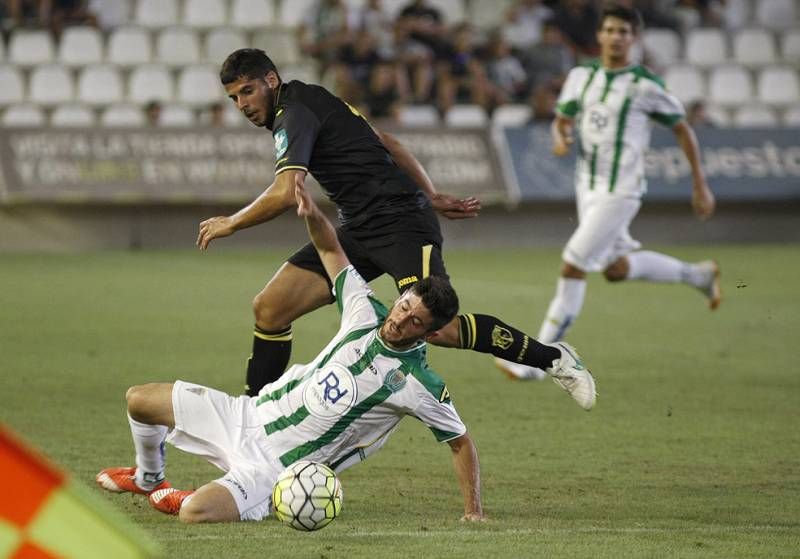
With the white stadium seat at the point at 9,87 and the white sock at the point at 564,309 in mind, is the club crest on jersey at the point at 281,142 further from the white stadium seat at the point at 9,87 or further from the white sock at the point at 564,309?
the white stadium seat at the point at 9,87

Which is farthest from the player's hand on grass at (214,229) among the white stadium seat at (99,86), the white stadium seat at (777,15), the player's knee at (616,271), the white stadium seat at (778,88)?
the white stadium seat at (777,15)

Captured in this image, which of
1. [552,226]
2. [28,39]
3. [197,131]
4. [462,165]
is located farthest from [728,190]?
[28,39]

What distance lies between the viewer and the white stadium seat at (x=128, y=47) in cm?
1995

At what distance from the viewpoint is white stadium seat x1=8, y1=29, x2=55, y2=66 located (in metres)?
19.6

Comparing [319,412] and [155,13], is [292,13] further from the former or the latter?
[319,412]

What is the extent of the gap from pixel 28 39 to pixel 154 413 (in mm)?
15443

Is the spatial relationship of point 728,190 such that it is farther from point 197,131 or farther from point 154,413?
point 154,413

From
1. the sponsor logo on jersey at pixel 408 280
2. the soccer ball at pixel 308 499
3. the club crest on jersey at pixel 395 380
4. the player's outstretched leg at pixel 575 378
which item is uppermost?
the sponsor logo on jersey at pixel 408 280

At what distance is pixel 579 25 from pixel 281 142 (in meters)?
15.4

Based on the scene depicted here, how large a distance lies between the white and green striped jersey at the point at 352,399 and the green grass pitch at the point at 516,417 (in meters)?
0.31

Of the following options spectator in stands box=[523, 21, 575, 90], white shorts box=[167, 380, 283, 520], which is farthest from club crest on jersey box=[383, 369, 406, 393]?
spectator in stands box=[523, 21, 575, 90]

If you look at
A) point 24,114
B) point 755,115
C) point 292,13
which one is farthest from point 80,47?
point 755,115

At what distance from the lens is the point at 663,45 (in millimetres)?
21938

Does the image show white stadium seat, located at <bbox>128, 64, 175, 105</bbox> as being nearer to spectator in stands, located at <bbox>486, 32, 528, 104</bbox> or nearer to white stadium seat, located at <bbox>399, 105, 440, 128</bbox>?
white stadium seat, located at <bbox>399, 105, 440, 128</bbox>
